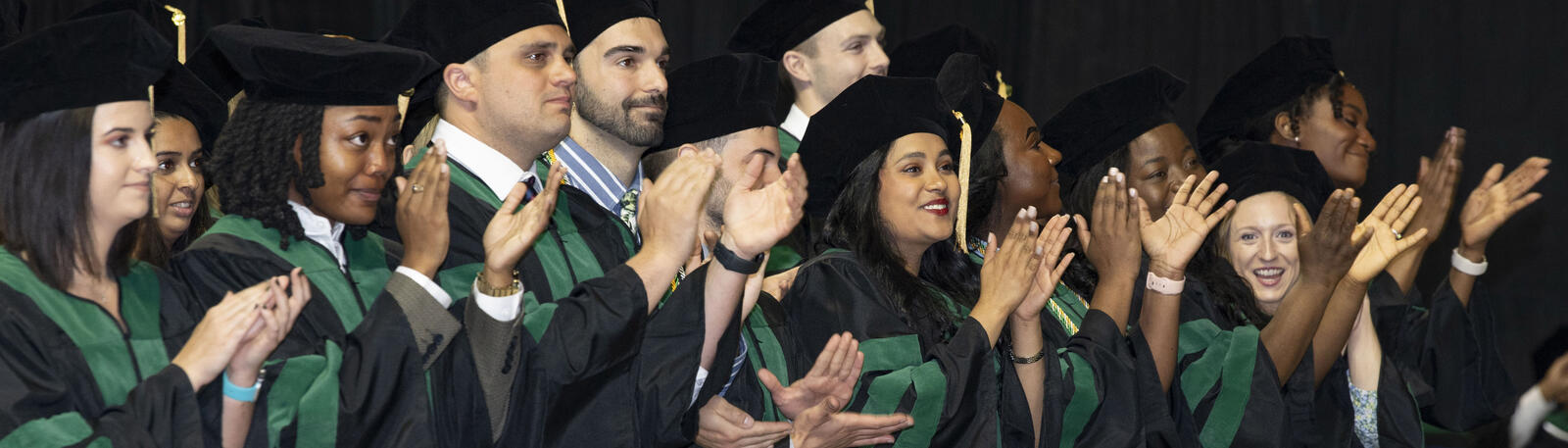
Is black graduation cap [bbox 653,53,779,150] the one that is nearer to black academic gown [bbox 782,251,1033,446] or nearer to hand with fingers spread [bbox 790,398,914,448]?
black academic gown [bbox 782,251,1033,446]

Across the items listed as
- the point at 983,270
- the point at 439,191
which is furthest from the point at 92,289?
the point at 983,270

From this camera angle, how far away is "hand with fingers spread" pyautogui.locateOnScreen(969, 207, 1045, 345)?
325cm

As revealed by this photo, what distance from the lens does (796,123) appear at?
4605 mm

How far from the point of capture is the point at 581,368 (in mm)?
2596

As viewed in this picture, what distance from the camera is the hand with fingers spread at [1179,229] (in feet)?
11.9

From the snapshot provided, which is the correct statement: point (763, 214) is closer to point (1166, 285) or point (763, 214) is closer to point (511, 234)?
point (511, 234)

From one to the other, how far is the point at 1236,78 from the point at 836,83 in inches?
61.6

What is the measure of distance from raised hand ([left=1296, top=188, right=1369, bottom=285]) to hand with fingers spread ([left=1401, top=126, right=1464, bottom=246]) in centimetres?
108

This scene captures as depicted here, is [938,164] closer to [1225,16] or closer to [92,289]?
[92,289]

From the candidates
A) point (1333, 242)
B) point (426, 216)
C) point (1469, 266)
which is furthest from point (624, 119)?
point (1469, 266)

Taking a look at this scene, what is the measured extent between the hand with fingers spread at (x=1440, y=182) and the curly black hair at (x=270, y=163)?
343 centimetres

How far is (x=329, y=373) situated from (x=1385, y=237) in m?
2.75

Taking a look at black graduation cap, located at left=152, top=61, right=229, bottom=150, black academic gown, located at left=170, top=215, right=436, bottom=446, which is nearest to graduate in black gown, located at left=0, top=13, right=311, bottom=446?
black academic gown, located at left=170, top=215, right=436, bottom=446

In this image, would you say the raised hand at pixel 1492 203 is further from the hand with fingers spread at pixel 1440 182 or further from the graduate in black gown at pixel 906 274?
the graduate in black gown at pixel 906 274
